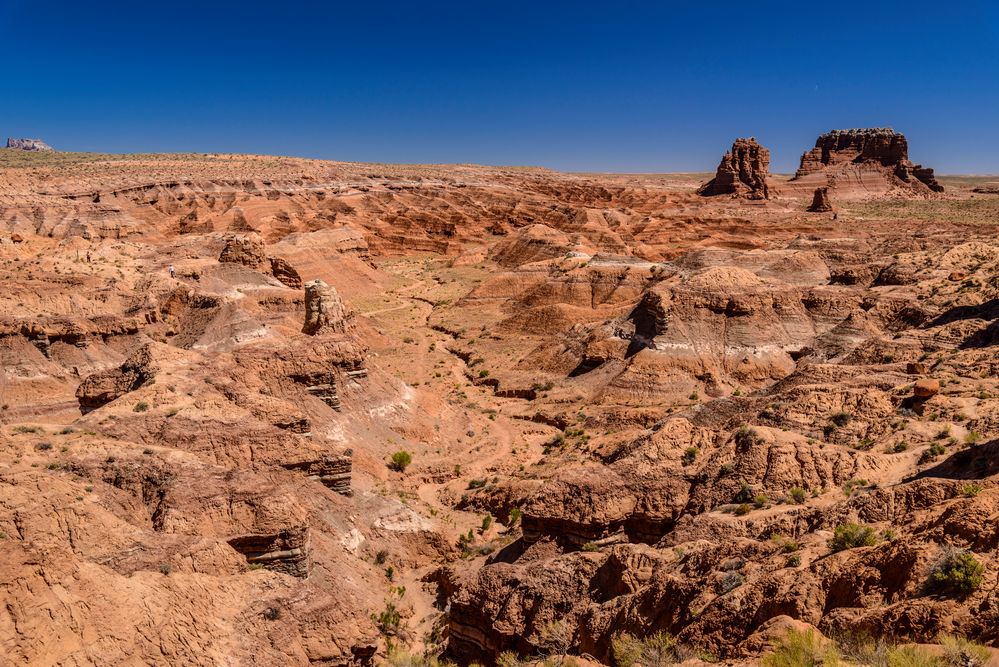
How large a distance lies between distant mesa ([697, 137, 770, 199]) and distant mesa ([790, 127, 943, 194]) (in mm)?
13264

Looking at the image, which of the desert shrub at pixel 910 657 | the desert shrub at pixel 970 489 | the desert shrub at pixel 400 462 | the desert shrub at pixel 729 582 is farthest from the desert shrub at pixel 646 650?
the desert shrub at pixel 400 462

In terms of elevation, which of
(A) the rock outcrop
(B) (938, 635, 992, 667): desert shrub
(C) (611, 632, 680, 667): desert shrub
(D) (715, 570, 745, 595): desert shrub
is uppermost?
(A) the rock outcrop

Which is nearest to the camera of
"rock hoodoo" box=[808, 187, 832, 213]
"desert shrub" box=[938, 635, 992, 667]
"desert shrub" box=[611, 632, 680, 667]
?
"desert shrub" box=[938, 635, 992, 667]

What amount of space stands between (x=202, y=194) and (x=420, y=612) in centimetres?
10064

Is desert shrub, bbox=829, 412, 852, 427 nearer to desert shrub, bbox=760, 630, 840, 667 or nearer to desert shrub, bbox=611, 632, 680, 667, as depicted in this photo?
desert shrub, bbox=611, 632, 680, 667

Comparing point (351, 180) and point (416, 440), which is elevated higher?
point (351, 180)

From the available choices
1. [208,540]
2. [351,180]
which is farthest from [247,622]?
[351,180]

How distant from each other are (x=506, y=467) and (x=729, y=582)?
1899cm

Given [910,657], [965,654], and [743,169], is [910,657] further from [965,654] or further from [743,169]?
[743,169]

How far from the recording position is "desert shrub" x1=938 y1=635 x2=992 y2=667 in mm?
7508

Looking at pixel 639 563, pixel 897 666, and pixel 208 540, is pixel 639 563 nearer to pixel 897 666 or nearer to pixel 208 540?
pixel 897 666

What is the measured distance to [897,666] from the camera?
25.5ft

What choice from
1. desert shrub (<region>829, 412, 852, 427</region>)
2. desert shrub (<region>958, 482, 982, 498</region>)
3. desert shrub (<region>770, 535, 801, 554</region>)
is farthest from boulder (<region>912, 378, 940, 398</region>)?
desert shrub (<region>770, 535, 801, 554</region>)

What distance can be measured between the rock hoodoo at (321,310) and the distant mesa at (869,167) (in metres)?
141
